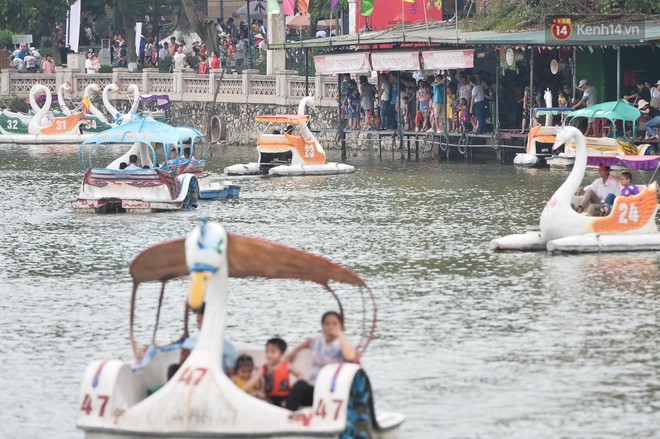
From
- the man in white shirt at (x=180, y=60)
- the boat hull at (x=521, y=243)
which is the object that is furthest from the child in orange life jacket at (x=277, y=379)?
the man in white shirt at (x=180, y=60)

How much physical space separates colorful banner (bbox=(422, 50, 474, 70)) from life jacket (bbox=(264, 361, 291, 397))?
3039cm

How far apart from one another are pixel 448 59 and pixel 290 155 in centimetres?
501

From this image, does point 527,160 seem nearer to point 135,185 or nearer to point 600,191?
point 135,185

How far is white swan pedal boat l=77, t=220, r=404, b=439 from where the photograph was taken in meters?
12.8

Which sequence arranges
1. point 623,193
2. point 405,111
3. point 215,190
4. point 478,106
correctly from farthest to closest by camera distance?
point 405,111, point 478,106, point 215,190, point 623,193

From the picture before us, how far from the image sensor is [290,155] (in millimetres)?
42781

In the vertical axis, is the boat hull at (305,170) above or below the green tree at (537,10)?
below

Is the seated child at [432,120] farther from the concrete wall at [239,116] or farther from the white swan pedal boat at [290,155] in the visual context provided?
the concrete wall at [239,116]

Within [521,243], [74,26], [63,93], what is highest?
[74,26]

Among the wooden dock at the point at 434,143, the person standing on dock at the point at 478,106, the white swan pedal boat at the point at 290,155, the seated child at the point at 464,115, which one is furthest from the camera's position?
the seated child at the point at 464,115

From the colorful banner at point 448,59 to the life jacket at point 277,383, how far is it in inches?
1196

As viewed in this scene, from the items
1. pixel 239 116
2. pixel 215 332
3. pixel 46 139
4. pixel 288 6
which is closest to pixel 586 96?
pixel 288 6

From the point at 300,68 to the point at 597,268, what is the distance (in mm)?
38636

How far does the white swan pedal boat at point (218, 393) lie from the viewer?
12.8 m
